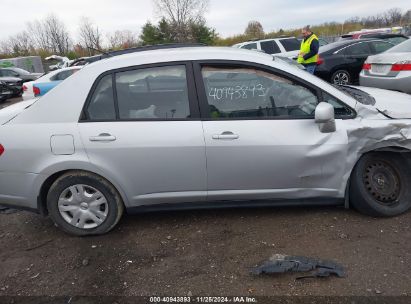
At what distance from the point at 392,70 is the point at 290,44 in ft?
23.4

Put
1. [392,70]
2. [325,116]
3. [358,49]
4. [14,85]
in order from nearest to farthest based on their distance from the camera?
1. [325,116]
2. [392,70]
3. [358,49]
4. [14,85]

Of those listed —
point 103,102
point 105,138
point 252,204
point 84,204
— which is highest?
point 103,102

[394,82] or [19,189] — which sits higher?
[394,82]

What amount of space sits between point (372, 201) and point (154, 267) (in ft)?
6.66

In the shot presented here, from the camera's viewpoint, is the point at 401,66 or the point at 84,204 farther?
the point at 401,66

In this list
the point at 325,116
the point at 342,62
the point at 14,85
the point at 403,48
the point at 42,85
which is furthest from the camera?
the point at 14,85

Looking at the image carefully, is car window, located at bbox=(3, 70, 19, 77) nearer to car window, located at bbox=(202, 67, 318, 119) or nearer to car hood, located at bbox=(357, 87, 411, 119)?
car window, located at bbox=(202, 67, 318, 119)

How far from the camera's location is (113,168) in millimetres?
2984

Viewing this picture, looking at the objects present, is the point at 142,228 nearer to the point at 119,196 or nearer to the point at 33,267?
the point at 119,196

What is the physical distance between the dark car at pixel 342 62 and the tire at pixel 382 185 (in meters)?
6.73

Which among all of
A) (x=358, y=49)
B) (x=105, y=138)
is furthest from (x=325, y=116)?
(x=358, y=49)

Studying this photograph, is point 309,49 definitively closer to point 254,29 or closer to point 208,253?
point 208,253

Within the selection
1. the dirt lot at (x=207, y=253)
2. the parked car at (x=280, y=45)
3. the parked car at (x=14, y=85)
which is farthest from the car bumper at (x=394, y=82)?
the parked car at (x=14, y=85)

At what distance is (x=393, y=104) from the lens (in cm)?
319
